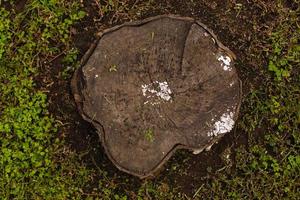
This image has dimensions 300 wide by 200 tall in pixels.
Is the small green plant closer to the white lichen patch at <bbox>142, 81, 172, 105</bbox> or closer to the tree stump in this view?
the tree stump

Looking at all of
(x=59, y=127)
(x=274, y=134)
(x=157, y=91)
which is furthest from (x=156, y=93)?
(x=274, y=134)

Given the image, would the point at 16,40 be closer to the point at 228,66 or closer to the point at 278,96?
the point at 228,66

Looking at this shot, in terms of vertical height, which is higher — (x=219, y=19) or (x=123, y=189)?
(x=219, y=19)

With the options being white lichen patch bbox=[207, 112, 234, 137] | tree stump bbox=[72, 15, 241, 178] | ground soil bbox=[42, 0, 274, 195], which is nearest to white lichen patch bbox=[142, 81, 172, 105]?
tree stump bbox=[72, 15, 241, 178]

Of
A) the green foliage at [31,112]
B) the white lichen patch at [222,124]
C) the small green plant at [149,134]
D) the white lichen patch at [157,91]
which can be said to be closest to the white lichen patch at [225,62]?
the white lichen patch at [222,124]

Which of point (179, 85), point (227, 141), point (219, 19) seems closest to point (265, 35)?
point (219, 19)

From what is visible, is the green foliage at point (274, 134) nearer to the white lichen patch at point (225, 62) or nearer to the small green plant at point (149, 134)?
the white lichen patch at point (225, 62)
